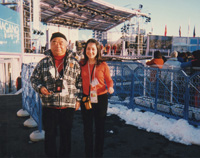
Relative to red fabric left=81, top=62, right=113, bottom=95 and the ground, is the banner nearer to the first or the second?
the ground

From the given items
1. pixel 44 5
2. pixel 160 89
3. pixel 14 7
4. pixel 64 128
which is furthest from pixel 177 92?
pixel 44 5

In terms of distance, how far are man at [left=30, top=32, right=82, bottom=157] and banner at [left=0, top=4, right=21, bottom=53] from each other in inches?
248

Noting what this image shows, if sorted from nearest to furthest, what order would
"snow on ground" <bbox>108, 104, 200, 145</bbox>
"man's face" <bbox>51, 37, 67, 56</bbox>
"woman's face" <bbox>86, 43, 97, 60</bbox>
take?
"man's face" <bbox>51, 37, 67, 56</bbox> → "woman's face" <bbox>86, 43, 97, 60</bbox> → "snow on ground" <bbox>108, 104, 200, 145</bbox>

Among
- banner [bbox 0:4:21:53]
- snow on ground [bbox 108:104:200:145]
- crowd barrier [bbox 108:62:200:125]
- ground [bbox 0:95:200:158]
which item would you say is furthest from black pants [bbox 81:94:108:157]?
banner [bbox 0:4:21:53]

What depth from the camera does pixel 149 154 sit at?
315 cm

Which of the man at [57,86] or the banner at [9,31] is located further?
the banner at [9,31]

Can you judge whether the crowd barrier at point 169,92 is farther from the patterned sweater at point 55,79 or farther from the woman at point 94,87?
the patterned sweater at point 55,79

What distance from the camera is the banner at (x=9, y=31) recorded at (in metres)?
7.75

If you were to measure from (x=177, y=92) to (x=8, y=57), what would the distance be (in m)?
7.25

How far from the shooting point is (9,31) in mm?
8344

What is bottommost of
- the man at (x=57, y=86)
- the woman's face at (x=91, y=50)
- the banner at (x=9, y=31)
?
the man at (x=57, y=86)

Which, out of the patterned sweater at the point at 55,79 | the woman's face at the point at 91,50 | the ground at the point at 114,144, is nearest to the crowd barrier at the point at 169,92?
the ground at the point at 114,144

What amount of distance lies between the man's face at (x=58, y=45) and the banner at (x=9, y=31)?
632 cm

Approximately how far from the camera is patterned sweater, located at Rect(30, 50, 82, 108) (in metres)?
2.42
